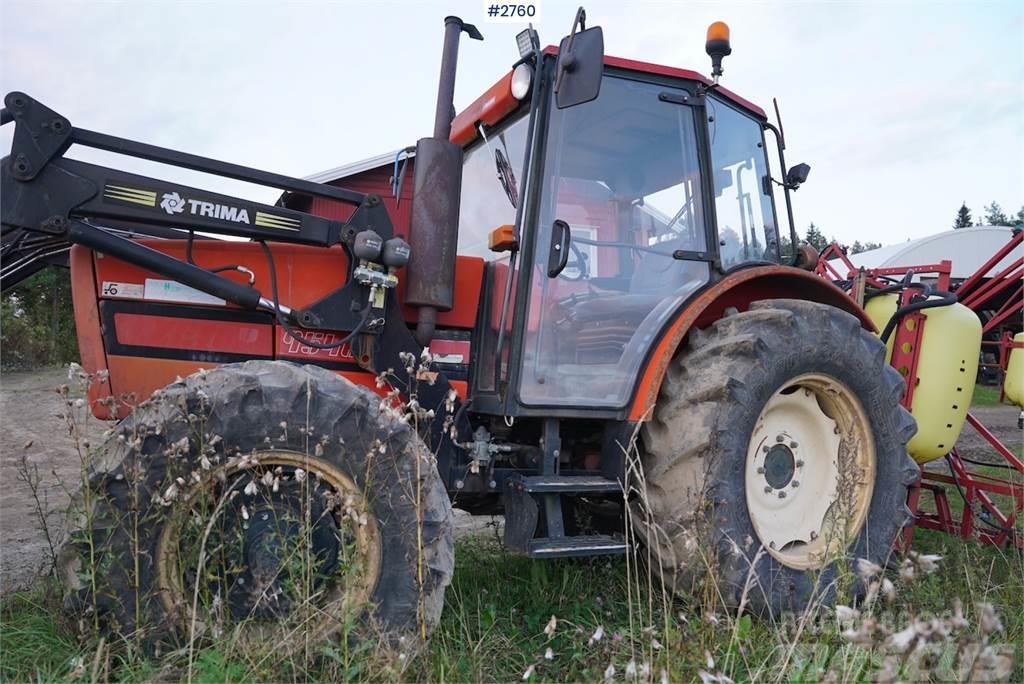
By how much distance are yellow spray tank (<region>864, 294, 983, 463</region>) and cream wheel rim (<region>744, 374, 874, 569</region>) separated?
108 centimetres

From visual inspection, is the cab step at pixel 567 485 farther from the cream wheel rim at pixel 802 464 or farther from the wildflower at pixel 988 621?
the wildflower at pixel 988 621

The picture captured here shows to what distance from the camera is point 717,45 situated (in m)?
3.53

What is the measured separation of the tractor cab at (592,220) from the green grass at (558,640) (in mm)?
886

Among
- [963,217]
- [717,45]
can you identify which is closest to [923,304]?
[717,45]

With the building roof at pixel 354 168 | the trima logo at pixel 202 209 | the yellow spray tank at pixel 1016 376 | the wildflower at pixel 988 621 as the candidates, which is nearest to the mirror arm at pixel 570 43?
the trima logo at pixel 202 209

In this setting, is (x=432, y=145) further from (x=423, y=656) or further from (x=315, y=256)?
(x=423, y=656)

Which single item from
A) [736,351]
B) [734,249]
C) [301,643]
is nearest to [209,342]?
[301,643]

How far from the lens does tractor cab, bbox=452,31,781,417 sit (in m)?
3.09

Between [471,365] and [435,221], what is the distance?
2.22 feet

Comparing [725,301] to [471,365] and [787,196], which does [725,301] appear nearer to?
[787,196]

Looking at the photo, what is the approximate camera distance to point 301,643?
6.98 ft

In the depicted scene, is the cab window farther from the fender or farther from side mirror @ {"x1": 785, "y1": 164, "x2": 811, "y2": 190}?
side mirror @ {"x1": 785, "y1": 164, "x2": 811, "y2": 190}

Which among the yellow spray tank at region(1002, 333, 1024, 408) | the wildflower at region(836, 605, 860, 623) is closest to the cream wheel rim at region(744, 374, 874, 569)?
the wildflower at region(836, 605, 860, 623)

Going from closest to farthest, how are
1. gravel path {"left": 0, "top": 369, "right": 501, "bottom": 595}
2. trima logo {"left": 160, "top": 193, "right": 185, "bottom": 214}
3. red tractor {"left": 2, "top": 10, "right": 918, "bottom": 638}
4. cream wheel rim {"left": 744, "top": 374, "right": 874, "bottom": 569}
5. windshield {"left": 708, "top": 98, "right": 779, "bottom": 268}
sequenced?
red tractor {"left": 2, "top": 10, "right": 918, "bottom": 638} < trima logo {"left": 160, "top": 193, "right": 185, "bottom": 214} < cream wheel rim {"left": 744, "top": 374, "right": 874, "bottom": 569} < gravel path {"left": 0, "top": 369, "right": 501, "bottom": 595} < windshield {"left": 708, "top": 98, "right": 779, "bottom": 268}
